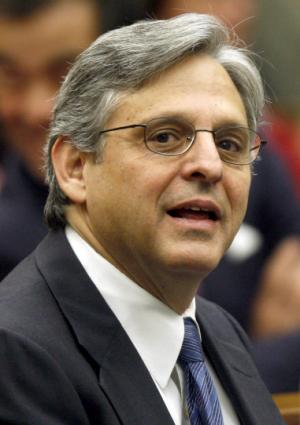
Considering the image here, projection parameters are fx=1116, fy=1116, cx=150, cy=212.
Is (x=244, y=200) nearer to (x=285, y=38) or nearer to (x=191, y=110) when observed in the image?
(x=191, y=110)

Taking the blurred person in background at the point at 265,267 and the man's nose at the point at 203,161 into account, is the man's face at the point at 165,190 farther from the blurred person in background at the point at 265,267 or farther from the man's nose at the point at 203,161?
the blurred person in background at the point at 265,267

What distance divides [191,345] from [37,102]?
143 centimetres

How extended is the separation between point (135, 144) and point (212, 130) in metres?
0.18

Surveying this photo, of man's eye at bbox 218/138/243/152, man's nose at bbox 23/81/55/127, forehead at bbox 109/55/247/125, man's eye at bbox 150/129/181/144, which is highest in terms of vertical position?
forehead at bbox 109/55/247/125

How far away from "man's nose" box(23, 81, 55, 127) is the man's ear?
114 centimetres

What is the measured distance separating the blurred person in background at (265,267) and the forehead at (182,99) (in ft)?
4.50

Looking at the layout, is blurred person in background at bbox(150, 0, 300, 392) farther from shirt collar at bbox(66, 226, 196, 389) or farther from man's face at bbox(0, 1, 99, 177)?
shirt collar at bbox(66, 226, 196, 389)

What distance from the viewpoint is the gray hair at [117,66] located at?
2.46m

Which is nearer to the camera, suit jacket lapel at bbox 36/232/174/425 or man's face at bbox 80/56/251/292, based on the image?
suit jacket lapel at bbox 36/232/174/425

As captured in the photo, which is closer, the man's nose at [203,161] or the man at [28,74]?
the man's nose at [203,161]

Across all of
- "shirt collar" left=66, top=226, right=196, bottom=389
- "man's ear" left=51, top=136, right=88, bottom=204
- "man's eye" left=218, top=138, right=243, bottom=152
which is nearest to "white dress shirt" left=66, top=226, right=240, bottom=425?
"shirt collar" left=66, top=226, right=196, bottom=389

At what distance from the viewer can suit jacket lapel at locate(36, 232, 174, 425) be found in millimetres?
2295

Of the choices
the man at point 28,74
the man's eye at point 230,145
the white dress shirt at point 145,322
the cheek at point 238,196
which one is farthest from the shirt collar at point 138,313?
the man at point 28,74

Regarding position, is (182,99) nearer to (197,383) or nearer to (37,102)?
(197,383)
